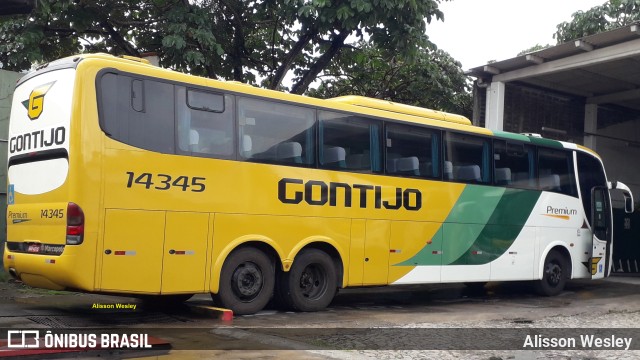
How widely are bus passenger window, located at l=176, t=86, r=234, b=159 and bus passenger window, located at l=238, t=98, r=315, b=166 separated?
22cm

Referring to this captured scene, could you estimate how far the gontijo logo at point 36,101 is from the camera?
8.66 meters

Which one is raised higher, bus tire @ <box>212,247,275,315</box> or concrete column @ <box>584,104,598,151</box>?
concrete column @ <box>584,104,598,151</box>

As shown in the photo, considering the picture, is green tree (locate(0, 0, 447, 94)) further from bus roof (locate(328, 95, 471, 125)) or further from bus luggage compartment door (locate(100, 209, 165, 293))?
bus luggage compartment door (locate(100, 209, 165, 293))

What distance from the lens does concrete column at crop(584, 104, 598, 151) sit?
20.6 meters

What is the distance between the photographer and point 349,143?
35.1 feet

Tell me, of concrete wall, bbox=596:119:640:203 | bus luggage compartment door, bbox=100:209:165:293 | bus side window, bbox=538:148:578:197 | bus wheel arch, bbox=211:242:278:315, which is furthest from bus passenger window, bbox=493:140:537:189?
concrete wall, bbox=596:119:640:203

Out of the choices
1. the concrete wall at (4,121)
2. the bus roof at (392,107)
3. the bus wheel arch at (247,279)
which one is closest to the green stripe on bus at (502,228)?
the bus roof at (392,107)

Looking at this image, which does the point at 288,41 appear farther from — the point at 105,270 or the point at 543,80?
the point at 105,270

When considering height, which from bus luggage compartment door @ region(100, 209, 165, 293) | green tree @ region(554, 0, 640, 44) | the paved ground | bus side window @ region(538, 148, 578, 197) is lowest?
the paved ground

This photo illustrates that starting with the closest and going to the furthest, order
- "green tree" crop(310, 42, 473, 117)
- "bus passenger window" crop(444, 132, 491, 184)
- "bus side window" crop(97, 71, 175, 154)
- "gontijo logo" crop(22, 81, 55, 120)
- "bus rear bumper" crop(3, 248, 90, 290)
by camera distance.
Result: "bus rear bumper" crop(3, 248, 90, 290)
"bus side window" crop(97, 71, 175, 154)
"gontijo logo" crop(22, 81, 55, 120)
"bus passenger window" crop(444, 132, 491, 184)
"green tree" crop(310, 42, 473, 117)

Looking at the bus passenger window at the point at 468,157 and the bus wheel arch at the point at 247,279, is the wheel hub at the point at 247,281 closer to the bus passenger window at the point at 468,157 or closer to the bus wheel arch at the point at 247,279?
the bus wheel arch at the point at 247,279

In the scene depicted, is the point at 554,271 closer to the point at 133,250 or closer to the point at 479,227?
the point at 479,227

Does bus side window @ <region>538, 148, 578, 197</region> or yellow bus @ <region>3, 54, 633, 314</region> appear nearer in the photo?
yellow bus @ <region>3, 54, 633, 314</region>

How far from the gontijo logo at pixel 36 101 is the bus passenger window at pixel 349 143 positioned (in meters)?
3.80
